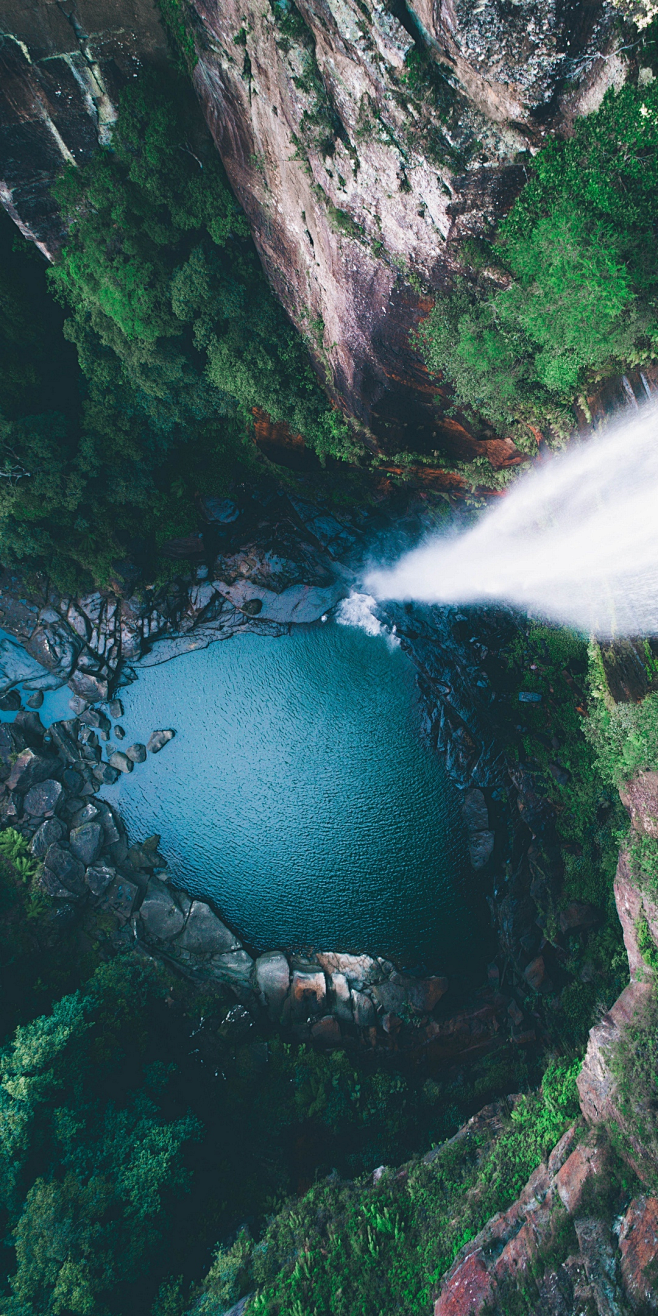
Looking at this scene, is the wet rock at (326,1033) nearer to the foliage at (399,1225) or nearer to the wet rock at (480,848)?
the foliage at (399,1225)

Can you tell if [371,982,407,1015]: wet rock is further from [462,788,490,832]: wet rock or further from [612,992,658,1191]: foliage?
[612,992,658,1191]: foliage

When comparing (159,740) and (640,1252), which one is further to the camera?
(159,740)

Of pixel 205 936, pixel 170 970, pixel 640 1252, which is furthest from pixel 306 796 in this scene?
pixel 640 1252

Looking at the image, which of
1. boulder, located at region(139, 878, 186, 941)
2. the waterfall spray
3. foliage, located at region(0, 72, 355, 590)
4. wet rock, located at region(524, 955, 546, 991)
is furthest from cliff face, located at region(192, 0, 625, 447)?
boulder, located at region(139, 878, 186, 941)

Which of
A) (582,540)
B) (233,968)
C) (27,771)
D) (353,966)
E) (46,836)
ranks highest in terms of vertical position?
(582,540)

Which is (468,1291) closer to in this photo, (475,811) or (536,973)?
(536,973)

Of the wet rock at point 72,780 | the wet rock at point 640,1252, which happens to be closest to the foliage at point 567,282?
the wet rock at point 640,1252

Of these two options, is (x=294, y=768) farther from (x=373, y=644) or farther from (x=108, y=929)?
(x=108, y=929)
